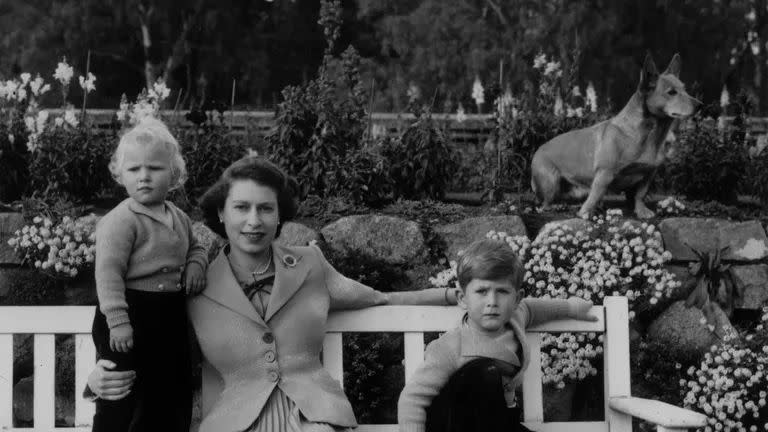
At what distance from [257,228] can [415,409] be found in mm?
779

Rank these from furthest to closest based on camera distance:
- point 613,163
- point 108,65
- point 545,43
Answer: point 108,65, point 545,43, point 613,163

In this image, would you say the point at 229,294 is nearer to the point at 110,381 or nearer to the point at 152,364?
the point at 152,364

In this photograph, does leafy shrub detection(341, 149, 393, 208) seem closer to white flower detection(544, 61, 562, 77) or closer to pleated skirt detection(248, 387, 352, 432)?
white flower detection(544, 61, 562, 77)

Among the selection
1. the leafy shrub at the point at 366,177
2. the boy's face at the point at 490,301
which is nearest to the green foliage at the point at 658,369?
the leafy shrub at the point at 366,177

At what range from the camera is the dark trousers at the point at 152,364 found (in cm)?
344

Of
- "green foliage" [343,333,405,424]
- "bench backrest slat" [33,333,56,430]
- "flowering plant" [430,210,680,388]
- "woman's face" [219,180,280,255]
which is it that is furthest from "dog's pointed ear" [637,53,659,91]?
"bench backrest slat" [33,333,56,430]

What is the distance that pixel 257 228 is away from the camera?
350 centimetres

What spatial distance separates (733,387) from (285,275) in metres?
2.84

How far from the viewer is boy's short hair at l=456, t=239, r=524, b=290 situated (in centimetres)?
344

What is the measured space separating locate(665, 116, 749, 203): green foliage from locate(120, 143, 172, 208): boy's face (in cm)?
412

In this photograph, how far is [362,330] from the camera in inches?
151

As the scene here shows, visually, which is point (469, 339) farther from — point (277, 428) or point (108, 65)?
point (108, 65)

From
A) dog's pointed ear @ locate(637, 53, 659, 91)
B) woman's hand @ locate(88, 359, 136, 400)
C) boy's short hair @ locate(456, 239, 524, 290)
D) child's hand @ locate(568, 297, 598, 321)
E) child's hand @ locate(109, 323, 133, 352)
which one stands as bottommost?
woman's hand @ locate(88, 359, 136, 400)

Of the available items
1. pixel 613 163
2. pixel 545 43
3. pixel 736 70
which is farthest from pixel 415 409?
pixel 736 70
